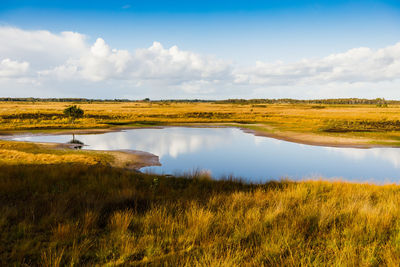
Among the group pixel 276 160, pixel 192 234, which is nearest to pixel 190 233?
pixel 192 234

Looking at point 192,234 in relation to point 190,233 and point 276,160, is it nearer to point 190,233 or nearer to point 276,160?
point 190,233

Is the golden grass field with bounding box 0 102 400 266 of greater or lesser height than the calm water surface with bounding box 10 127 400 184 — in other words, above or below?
above

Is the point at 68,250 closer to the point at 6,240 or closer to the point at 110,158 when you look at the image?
the point at 6,240

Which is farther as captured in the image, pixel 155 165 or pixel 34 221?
pixel 155 165

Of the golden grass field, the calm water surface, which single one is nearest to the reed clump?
the golden grass field

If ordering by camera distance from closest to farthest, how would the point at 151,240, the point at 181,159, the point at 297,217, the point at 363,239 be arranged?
the point at 151,240 → the point at 363,239 → the point at 297,217 → the point at 181,159

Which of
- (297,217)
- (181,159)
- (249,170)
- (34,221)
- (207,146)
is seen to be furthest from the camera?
(207,146)

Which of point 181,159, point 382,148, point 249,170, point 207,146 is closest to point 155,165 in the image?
point 181,159

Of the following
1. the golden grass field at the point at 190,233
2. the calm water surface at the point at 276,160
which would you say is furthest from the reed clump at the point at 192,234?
the calm water surface at the point at 276,160

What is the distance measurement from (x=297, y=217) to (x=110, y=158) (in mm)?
18306

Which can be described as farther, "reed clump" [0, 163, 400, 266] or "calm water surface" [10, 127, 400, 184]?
"calm water surface" [10, 127, 400, 184]

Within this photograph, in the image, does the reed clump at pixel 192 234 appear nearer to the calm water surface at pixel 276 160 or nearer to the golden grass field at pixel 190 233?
the golden grass field at pixel 190 233

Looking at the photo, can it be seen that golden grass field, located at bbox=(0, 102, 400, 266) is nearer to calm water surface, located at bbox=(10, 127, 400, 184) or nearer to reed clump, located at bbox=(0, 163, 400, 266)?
reed clump, located at bbox=(0, 163, 400, 266)

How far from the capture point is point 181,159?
78.4 feet
